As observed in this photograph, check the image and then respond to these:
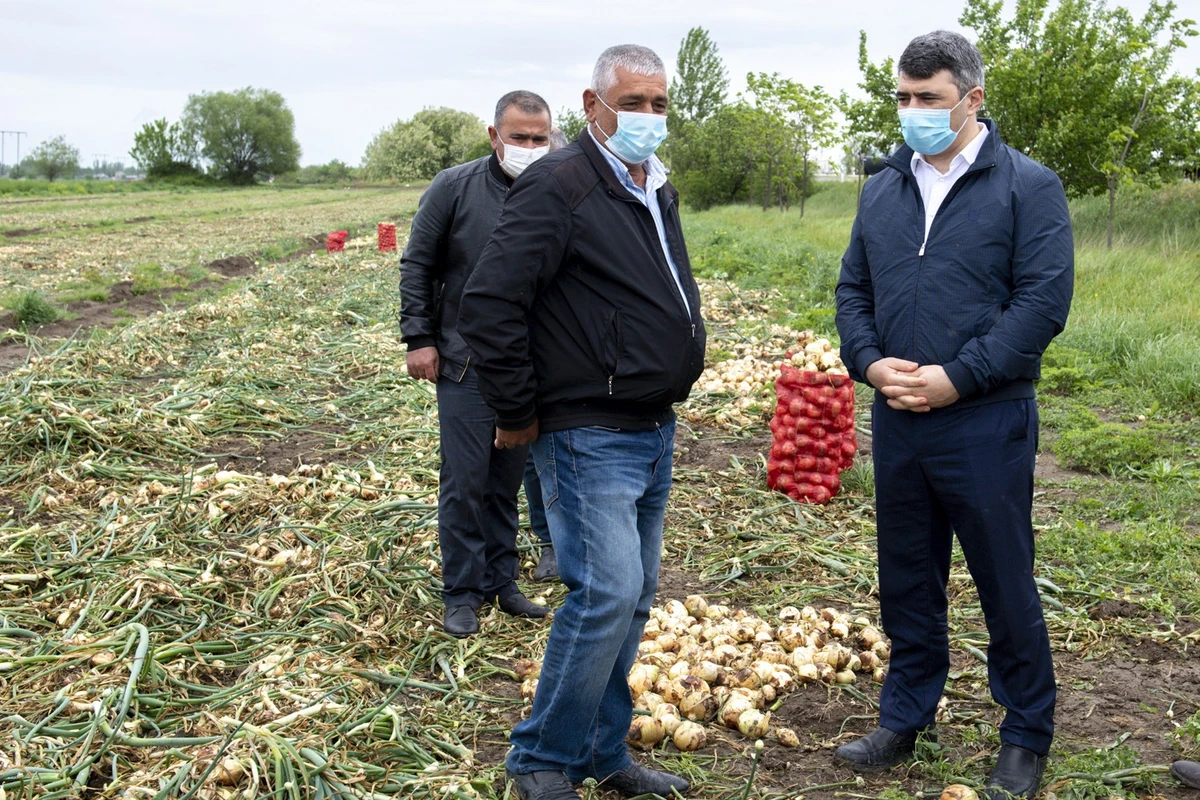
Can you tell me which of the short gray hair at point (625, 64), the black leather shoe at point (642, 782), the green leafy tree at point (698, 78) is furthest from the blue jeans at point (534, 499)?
the green leafy tree at point (698, 78)

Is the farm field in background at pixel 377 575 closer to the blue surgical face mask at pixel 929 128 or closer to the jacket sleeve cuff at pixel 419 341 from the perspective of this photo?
the jacket sleeve cuff at pixel 419 341

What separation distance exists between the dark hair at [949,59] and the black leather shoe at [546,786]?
2.16 m

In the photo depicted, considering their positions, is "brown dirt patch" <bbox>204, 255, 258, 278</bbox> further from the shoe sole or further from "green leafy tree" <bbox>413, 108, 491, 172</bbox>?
"green leafy tree" <bbox>413, 108, 491, 172</bbox>

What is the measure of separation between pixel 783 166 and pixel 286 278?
21.8 meters

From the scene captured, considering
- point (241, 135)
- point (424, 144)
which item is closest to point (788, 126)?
point (424, 144)

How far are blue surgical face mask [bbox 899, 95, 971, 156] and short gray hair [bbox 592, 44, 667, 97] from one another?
0.74 metres

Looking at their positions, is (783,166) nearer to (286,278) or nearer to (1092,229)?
(1092,229)

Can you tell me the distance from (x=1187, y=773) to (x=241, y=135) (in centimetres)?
9258

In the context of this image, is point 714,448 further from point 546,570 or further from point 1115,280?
point 1115,280

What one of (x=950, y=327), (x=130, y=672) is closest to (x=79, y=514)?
(x=130, y=672)

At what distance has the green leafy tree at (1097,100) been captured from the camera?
1631 cm

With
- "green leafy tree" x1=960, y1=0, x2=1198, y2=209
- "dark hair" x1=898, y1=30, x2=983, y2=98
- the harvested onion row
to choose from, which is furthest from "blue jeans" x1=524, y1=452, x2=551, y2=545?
"green leafy tree" x1=960, y1=0, x2=1198, y2=209

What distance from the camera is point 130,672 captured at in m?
3.55

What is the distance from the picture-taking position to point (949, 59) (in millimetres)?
2965
